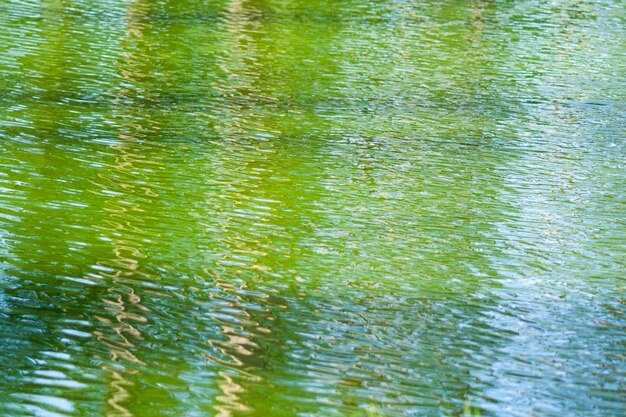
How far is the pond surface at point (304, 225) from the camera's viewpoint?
392cm

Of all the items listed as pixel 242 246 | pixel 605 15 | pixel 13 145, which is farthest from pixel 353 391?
pixel 605 15

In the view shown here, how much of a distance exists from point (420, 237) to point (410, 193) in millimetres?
715

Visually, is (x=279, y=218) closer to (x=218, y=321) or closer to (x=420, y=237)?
(x=420, y=237)

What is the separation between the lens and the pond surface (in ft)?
12.8

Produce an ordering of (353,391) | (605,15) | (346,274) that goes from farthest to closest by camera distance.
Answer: (605,15) < (346,274) < (353,391)

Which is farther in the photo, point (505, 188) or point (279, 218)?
point (505, 188)

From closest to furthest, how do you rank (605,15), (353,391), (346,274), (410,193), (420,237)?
(353,391) → (346,274) → (420,237) → (410,193) → (605,15)

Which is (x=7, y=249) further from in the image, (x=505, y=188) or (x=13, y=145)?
(x=505, y=188)

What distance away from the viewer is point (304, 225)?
18.1 ft

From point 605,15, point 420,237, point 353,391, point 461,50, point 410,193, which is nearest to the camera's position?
point 353,391

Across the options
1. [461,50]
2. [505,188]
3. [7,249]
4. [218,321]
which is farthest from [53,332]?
[461,50]

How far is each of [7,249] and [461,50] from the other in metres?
5.71

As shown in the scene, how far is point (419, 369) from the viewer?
4031 millimetres

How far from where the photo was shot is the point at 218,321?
4336 millimetres
